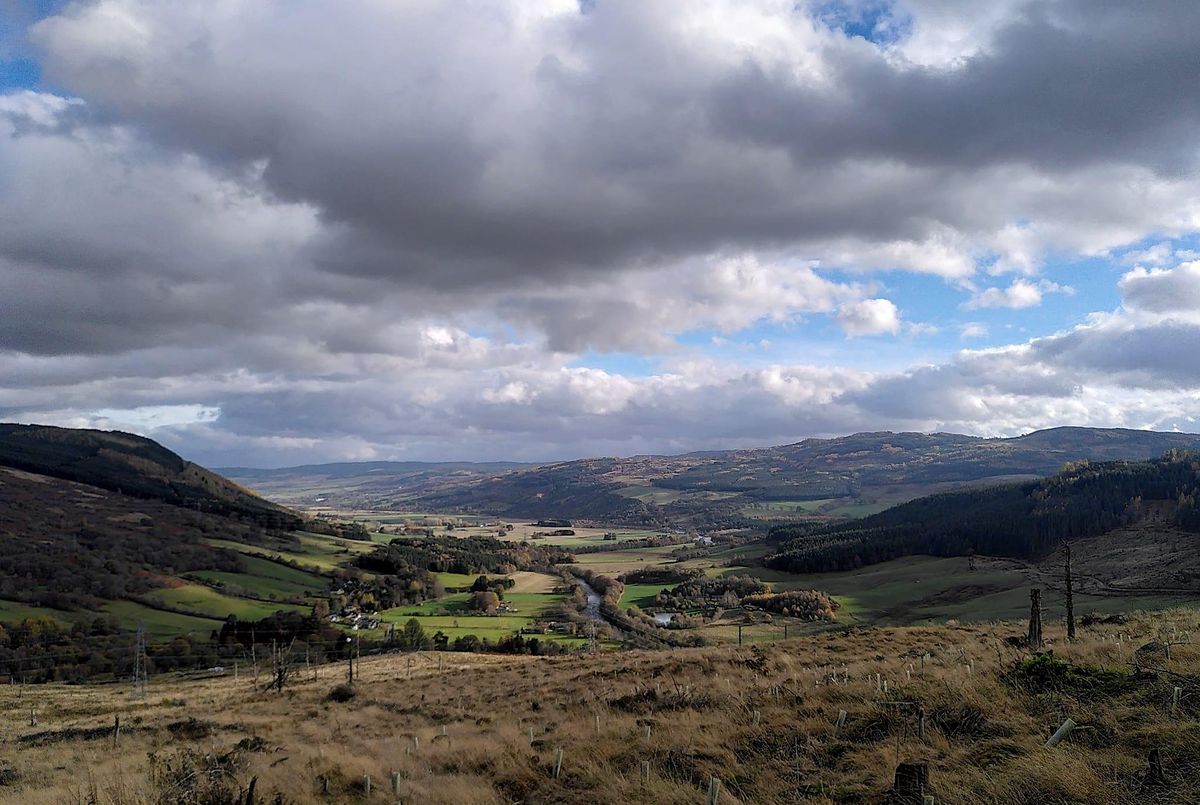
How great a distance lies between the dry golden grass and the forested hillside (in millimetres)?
108927

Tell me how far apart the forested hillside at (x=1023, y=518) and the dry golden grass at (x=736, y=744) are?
357 ft

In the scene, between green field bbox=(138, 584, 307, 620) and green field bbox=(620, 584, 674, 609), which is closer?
green field bbox=(138, 584, 307, 620)

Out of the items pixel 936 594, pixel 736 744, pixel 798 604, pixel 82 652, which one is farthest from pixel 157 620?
pixel 936 594

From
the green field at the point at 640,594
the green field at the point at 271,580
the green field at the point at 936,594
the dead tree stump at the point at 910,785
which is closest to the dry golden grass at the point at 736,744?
the dead tree stump at the point at 910,785

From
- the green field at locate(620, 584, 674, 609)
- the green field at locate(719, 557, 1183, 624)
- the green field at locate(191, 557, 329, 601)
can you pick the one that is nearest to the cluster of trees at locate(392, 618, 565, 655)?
the green field at locate(191, 557, 329, 601)

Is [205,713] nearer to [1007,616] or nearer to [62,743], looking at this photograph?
[62,743]

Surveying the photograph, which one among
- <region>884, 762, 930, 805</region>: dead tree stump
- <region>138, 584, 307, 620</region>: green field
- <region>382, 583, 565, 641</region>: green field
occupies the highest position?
<region>884, 762, 930, 805</region>: dead tree stump

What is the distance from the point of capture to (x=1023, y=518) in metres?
129

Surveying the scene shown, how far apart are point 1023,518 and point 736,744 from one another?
144543mm

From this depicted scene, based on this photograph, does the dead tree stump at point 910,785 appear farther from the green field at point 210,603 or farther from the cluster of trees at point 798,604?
the green field at point 210,603

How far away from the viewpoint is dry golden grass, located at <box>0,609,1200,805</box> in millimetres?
9102

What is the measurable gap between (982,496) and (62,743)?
181592 millimetres

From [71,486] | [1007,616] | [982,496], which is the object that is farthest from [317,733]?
[71,486]

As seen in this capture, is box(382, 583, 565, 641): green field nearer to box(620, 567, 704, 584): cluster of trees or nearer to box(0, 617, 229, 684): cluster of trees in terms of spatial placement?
box(0, 617, 229, 684): cluster of trees
